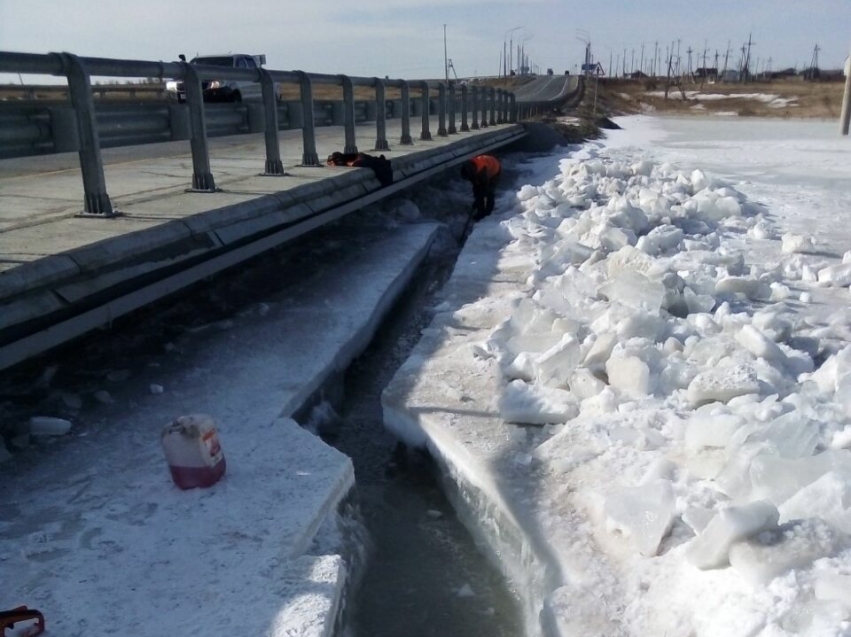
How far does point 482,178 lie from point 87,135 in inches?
260

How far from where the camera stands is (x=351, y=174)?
769 cm

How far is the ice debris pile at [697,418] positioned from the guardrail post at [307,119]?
2.55m

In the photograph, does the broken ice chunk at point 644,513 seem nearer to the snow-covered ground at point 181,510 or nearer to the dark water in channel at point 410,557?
the dark water in channel at point 410,557

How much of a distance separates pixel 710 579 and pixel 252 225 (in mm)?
3858

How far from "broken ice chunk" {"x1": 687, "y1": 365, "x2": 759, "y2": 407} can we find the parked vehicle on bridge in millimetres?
10526

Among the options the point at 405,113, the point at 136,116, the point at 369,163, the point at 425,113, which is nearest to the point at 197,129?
the point at 136,116

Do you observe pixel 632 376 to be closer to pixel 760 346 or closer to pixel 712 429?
pixel 712 429

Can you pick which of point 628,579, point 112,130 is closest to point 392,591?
point 628,579

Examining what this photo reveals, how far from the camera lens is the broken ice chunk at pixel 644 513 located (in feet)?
9.86

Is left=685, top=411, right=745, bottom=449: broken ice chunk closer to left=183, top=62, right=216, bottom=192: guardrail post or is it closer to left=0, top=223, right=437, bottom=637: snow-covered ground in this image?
left=0, top=223, right=437, bottom=637: snow-covered ground

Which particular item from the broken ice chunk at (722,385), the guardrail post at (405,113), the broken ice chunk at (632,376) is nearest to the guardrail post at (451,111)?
the guardrail post at (405,113)

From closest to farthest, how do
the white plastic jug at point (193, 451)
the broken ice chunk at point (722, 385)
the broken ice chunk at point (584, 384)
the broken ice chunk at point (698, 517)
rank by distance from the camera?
1. the broken ice chunk at point (698, 517)
2. the white plastic jug at point (193, 451)
3. the broken ice chunk at point (722, 385)
4. the broken ice chunk at point (584, 384)

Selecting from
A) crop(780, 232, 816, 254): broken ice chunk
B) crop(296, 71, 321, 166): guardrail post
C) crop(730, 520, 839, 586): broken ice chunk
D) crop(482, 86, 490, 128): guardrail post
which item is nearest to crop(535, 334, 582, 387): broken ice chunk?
crop(730, 520, 839, 586): broken ice chunk

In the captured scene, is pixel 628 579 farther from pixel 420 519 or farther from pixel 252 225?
pixel 252 225
